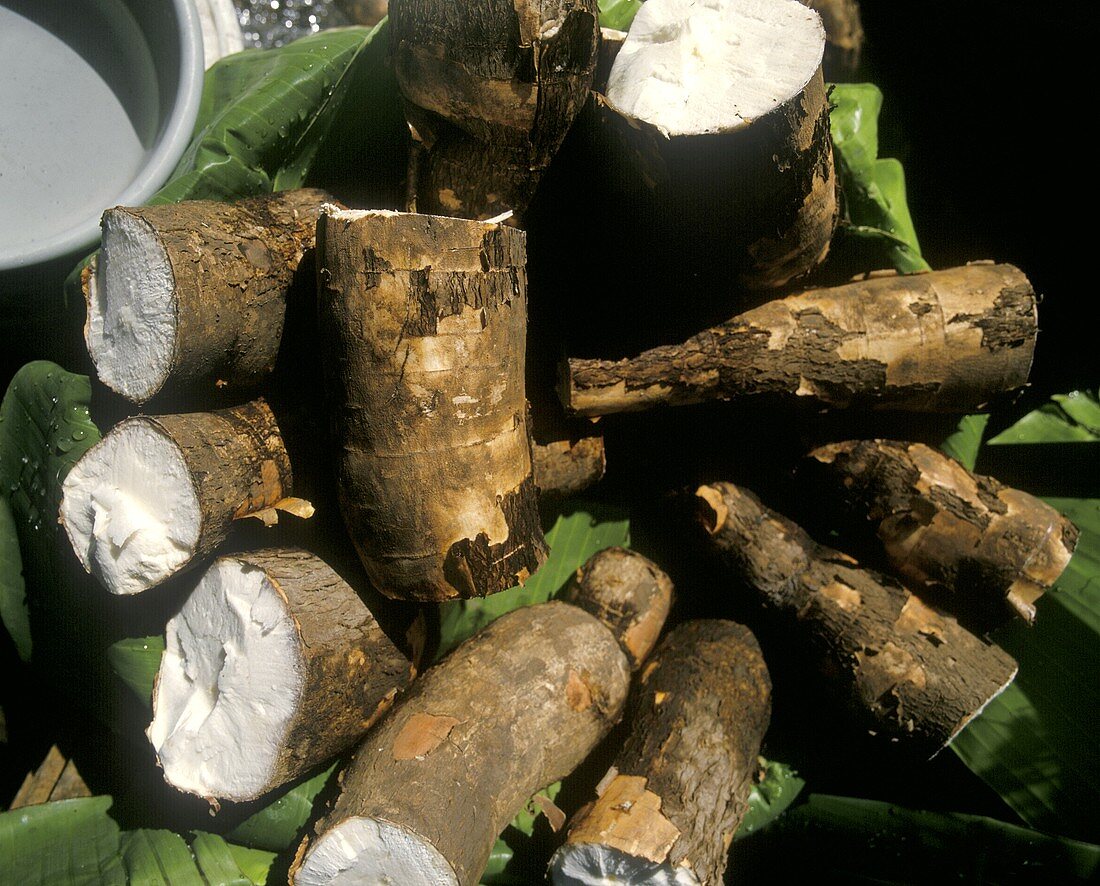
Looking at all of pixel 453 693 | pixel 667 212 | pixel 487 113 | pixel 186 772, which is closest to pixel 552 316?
pixel 667 212

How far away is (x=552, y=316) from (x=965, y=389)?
923 mm

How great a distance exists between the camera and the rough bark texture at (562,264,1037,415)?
154 centimetres

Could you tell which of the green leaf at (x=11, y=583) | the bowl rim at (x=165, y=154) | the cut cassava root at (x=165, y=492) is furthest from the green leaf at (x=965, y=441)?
the green leaf at (x=11, y=583)

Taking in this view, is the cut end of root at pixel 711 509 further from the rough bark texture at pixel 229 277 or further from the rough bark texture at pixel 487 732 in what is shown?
the rough bark texture at pixel 229 277

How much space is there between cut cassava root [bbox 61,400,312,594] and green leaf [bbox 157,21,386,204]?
564 millimetres

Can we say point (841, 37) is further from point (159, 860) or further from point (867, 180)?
point (159, 860)

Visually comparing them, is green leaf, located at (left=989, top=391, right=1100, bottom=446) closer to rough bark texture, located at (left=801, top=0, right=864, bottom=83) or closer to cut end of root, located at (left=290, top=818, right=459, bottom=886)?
rough bark texture, located at (left=801, top=0, right=864, bottom=83)

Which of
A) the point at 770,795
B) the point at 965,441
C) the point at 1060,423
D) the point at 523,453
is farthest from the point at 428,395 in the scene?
the point at 1060,423

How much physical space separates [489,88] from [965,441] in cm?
143

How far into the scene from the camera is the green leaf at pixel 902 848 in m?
1.50

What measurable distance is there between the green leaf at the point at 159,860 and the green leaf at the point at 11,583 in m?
0.53

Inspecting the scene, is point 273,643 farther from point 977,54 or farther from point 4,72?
Answer: point 977,54

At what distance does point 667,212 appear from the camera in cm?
134

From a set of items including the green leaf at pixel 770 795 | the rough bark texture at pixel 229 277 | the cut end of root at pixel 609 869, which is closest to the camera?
the rough bark texture at pixel 229 277
